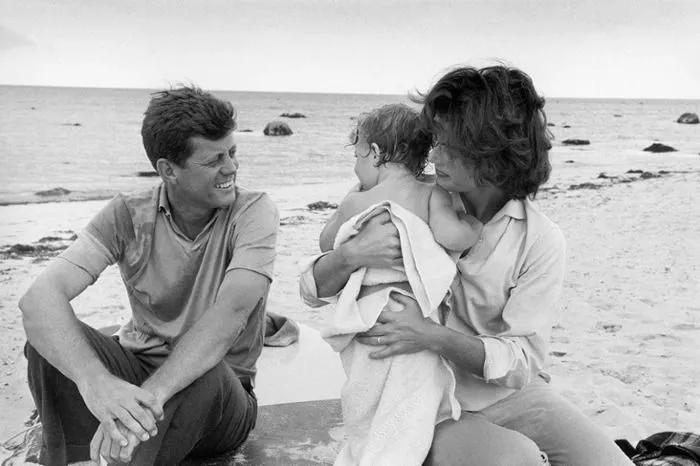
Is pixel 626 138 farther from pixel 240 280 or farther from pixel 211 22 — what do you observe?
pixel 240 280

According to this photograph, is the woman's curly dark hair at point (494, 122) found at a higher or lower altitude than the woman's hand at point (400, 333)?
higher

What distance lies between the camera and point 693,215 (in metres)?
10.7

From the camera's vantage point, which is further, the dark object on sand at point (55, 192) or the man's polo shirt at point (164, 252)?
the dark object on sand at point (55, 192)

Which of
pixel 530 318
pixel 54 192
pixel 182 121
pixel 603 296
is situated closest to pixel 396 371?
pixel 530 318

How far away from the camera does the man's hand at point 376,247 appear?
210 centimetres

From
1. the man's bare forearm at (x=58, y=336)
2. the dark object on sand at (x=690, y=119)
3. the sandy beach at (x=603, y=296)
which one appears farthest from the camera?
the dark object on sand at (x=690, y=119)

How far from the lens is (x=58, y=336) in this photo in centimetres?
237

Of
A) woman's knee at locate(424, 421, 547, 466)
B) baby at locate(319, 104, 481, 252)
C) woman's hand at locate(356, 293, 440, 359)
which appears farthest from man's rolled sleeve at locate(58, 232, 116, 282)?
woman's knee at locate(424, 421, 547, 466)

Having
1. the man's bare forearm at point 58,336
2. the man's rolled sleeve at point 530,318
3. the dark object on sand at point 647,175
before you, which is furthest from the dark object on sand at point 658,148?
the man's bare forearm at point 58,336

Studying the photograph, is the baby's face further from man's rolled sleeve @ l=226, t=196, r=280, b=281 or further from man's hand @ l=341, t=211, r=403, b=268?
man's rolled sleeve @ l=226, t=196, r=280, b=281

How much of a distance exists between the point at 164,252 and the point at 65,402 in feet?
1.88

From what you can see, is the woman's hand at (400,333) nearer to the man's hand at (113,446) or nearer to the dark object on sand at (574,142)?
the man's hand at (113,446)

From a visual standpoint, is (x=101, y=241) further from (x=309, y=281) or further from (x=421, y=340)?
(x=421, y=340)

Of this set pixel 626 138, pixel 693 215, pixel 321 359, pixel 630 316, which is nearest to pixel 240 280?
pixel 321 359
